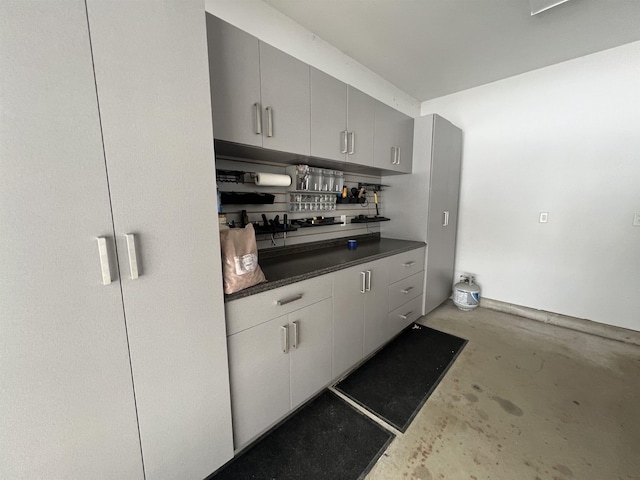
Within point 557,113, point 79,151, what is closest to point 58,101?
point 79,151

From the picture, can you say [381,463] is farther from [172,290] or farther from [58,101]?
A: [58,101]

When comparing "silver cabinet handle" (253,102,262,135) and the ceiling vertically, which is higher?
the ceiling

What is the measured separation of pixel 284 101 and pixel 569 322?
3456 mm

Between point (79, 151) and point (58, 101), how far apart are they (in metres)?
0.14

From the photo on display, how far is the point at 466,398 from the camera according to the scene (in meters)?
1.65

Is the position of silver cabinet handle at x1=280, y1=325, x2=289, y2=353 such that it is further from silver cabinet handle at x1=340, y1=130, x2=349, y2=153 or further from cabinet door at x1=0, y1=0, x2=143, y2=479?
silver cabinet handle at x1=340, y1=130, x2=349, y2=153

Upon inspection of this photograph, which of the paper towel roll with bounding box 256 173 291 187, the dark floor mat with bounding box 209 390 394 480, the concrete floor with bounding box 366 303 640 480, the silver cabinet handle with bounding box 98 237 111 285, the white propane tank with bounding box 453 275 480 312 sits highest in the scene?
the paper towel roll with bounding box 256 173 291 187

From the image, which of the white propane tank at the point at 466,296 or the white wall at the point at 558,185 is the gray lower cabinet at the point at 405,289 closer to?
the white propane tank at the point at 466,296

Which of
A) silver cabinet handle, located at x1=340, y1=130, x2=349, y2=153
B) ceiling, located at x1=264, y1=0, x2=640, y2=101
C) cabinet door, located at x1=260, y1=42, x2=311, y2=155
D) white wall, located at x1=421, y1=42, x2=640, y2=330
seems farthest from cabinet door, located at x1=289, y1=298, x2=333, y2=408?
white wall, located at x1=421, y1=42, x2=640, y2=330

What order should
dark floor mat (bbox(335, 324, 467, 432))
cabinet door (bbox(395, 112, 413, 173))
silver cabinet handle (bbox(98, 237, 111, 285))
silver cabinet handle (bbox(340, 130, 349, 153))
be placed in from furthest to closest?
cabinet door (bbox(395, 112, 413, 173))
silver cabinet handle (bbox(340, 130, 349, 153))
dark floor mat (bbox(335, 324, 467, 432))
silver cabinet handle (bbox(98, 237, 111, 285))

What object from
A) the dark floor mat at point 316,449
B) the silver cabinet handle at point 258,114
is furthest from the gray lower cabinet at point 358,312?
the silver cabinet handle at point 258,114

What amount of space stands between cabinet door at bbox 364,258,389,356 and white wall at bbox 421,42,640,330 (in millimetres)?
1741

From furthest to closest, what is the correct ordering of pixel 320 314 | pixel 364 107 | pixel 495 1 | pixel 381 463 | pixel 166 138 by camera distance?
pixel 364 107 < pixel 495 1 < pixel 320 314 < pixel 381 463 < pixel 166 138

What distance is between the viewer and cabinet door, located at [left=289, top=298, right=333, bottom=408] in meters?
1.42
